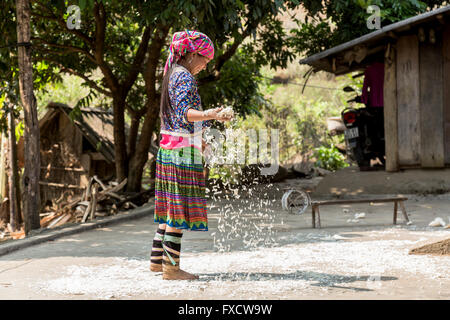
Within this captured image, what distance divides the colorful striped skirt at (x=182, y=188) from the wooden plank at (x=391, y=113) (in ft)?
21.5

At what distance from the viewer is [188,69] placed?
422 centimetres

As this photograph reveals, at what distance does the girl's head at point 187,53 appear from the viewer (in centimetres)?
414

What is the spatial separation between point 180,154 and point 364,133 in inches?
291

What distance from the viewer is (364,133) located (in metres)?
10.9

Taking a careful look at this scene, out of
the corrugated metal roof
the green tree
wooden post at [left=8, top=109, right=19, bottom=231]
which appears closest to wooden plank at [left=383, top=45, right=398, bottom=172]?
the corrugated metal roof

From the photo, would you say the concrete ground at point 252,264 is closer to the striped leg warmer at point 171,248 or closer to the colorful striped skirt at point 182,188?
the striped leg warmer at point 171,248

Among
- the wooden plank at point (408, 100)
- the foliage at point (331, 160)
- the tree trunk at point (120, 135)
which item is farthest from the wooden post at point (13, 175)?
the foliage at point (331, 160)

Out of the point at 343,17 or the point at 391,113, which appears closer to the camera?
the point at 391,113

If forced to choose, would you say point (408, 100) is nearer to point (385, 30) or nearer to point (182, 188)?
point (385, 30)

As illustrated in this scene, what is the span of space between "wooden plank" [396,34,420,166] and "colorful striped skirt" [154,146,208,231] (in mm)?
6531

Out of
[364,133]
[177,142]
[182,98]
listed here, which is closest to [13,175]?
[364,133]

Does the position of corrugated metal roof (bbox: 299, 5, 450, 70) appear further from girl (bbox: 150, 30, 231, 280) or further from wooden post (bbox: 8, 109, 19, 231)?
wooden post (bbox: 8, 109, 19, 231)

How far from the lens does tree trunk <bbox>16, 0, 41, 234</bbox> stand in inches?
305
